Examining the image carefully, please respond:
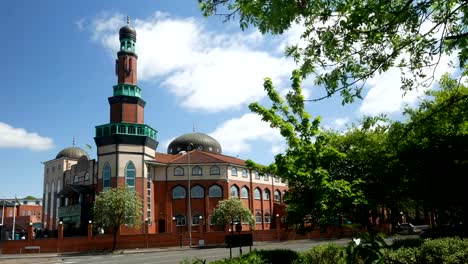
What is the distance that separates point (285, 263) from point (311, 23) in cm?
833

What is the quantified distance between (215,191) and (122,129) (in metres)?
14.4

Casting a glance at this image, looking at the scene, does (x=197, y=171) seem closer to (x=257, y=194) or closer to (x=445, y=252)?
(x=257, y=194)

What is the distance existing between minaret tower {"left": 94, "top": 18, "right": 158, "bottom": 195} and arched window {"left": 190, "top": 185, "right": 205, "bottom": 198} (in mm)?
6766

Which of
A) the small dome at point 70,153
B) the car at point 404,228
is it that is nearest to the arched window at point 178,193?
the car at point 404,228

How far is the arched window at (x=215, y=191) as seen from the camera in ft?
192

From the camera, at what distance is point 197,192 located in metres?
58.7

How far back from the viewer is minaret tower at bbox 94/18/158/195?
53.6m

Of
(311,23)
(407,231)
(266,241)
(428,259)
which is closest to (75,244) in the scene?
(266,241)

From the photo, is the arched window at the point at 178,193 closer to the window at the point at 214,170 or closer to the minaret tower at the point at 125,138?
the window at the point at 214,170

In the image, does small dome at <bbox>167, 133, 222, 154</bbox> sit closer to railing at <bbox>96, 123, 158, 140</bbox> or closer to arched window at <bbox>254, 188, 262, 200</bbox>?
arched window at <bbox>254, 188, 262, 200</bbox>

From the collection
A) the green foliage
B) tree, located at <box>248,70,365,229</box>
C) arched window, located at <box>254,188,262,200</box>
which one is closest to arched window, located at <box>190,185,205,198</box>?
the green foliage

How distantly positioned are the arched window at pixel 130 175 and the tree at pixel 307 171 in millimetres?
40315

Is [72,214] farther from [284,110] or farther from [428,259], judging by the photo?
[428,259]

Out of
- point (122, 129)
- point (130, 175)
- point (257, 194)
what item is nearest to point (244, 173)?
point (257, 194)
